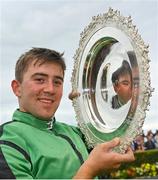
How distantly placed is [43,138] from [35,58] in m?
0.42

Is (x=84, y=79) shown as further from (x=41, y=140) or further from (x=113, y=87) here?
(x=41, y=140)

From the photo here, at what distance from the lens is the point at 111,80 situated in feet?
8.79

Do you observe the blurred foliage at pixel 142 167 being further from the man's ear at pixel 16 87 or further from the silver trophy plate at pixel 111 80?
the man's ear at pixel 16 87

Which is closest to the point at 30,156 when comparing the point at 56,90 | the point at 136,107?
the point at 56,90

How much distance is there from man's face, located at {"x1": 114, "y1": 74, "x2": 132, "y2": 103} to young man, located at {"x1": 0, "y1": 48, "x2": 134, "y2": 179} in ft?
0.94

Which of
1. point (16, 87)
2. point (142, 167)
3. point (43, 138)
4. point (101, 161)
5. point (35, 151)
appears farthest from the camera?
point (142, 167)

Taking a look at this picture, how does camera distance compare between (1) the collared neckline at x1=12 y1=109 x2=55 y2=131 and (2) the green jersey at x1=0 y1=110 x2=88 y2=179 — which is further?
(1) the collared neckline at x1=12 y1=109 x2=55 y2=131

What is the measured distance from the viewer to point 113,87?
2646 mm

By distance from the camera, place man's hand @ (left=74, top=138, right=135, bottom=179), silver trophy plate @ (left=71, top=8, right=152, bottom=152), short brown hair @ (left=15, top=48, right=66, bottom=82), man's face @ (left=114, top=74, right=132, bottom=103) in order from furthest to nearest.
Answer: short brown hair @ (left=15, top=48, right=66, bottom=82)
man's face @ (left=114, top=74, right=132, bottom=103)
silver trophy plate @ (left=71, top=8, right=152, bottom=152)
man's hand @ (left=74, top=138, right=135, bottom=179)

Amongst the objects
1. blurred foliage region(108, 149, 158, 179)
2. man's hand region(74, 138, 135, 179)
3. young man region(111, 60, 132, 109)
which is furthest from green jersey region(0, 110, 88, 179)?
blurred foliage region(108, 149, 158, 179)

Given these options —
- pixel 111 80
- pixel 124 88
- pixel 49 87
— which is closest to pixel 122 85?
pixel 124 88

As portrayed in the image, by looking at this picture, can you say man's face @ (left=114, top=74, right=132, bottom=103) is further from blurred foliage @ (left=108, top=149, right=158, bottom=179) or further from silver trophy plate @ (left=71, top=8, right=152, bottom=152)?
blurred foliage @ (left=108, top=149, right=158, bottom=179)

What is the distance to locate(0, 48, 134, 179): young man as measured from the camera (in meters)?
2.27

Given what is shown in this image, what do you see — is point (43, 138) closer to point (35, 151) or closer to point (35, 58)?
point (35, 151)
